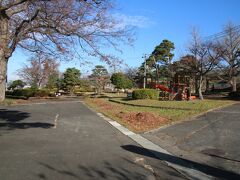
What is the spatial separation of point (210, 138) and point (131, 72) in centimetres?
7356

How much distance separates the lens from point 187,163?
7.34 m

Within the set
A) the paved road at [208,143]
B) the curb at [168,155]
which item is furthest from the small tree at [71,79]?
the curb at [168,155]

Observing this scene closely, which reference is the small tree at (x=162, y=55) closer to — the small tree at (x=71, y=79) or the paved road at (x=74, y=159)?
the small tree at (x=71, y=79)

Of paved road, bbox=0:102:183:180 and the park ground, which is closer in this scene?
paved road, bbox=0:102:183:180

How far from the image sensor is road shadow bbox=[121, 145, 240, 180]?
633cm

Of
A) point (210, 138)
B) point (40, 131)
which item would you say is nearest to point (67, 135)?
point (40, 131)

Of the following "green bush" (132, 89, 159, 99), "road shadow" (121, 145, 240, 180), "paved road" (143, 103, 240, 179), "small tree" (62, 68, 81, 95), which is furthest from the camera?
"small tree" (62, 68, 81, 95)

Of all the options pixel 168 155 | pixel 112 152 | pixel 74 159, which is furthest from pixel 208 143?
pixel 74 159

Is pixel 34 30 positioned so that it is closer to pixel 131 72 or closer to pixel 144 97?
pixel 144 97

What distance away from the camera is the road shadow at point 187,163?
6332mm

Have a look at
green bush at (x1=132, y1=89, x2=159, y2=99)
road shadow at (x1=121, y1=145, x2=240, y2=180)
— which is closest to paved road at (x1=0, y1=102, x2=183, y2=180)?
road shadow at (x1=121, y1=145, x2=240, y2=180)

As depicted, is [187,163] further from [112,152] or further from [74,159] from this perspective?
[74,159]

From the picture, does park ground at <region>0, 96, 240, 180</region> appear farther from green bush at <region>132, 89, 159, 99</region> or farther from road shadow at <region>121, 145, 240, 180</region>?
green bush at <region>132, 89, 159, 99</region>

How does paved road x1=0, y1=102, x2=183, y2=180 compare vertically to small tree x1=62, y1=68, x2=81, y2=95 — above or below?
below
